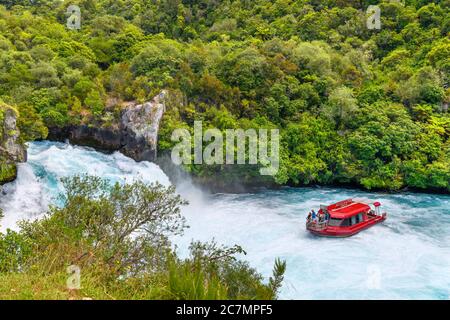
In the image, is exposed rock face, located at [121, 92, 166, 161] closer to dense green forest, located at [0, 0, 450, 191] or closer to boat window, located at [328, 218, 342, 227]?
dense green forest, located at [0, 0, 450, 191]

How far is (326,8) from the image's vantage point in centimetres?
4022

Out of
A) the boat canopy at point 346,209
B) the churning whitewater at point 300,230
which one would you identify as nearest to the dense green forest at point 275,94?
the churning whitewater at point 300,230

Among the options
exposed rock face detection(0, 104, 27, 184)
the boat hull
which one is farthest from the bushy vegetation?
the boat hull

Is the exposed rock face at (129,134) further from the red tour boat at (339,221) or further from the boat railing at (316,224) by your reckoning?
the red tour boat at (339,221)

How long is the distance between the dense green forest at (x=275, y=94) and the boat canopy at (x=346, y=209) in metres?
4.27

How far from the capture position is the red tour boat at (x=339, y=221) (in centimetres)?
1730

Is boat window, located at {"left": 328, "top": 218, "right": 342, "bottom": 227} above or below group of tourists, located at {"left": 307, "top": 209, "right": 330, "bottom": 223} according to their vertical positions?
below

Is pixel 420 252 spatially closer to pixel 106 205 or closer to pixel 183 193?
pixel 183 193

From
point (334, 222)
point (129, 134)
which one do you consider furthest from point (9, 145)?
point (334, 222)

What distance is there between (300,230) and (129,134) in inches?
375

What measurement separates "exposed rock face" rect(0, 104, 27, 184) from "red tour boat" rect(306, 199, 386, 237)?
38.3ft

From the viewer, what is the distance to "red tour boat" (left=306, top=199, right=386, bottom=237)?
17297 mm

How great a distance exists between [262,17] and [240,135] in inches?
878

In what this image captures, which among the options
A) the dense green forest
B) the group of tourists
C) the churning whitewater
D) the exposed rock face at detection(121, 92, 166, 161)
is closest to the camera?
the churning whitewater
